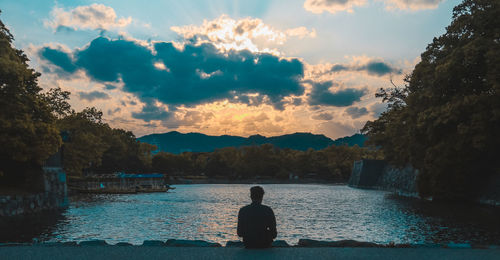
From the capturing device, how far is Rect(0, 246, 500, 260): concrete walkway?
9.47 metres

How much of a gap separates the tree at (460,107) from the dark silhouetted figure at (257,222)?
22.9 metres

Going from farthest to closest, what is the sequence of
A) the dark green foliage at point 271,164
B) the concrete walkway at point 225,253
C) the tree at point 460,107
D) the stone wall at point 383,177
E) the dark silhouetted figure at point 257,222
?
the dark green foliage at point 271,164
the stone wall at point 383,177
the tree at point 460,107
the dark silhouetted figure at point 257,222
the concrete walkway at point 225,253

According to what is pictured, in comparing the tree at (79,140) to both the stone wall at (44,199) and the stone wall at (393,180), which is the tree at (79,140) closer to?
the stone wall at (44,199)

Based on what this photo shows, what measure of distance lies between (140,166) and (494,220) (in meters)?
108

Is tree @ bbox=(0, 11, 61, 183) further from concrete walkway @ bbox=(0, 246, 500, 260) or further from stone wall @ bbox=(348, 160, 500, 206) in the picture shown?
stone wall @ bbox=(348, 160, 500, 206)

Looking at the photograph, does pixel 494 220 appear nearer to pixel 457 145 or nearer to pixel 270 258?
pixel 457 145

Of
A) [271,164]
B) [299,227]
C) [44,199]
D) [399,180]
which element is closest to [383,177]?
[399,180]

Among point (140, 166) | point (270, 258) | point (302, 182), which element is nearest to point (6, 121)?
point (270, 258)

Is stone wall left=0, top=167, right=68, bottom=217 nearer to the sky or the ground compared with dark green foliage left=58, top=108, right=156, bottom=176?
nearer to the ground

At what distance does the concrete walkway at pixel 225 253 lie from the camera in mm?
9469

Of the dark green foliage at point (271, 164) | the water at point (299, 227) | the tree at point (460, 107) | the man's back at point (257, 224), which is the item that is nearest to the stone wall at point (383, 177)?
the tree at point (460, 107)

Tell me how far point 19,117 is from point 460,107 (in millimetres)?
32097

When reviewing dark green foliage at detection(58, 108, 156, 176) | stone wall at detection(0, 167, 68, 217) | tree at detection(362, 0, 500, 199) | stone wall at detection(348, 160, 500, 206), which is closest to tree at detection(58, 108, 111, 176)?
dark green foliage at detection(58, 108, 156, 176)

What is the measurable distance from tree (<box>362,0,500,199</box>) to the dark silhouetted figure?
22875 mm
